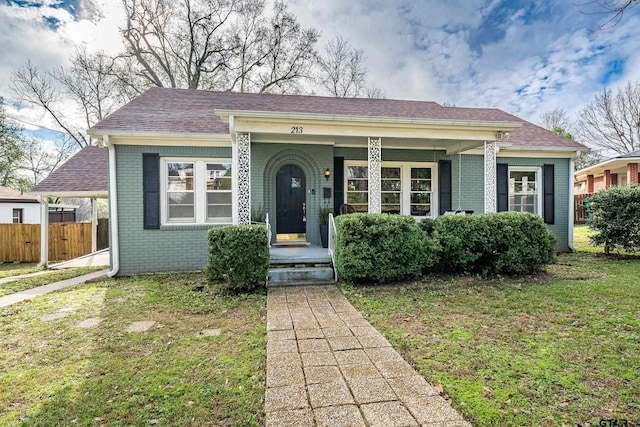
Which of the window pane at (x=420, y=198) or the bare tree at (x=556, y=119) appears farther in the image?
the bare tree at (x=556, y=119)

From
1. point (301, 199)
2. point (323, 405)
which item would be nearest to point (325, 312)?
point (323, 405)

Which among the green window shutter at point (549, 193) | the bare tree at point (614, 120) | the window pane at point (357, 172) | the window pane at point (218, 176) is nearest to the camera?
the window pane at point (218, 176)

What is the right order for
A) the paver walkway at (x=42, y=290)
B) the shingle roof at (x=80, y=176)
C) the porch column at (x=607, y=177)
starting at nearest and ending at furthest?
the paver walkway at (x=42, y=290) < the shingle roof at (x=80, y=176) < the porch column at (x=607, y=177)

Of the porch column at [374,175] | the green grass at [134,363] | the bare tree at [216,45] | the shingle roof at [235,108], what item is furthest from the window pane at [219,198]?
the bare tree at [216,45]

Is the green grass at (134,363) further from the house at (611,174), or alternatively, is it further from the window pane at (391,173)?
the house at (611,174)

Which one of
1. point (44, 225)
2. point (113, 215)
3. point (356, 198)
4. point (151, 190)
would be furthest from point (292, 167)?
point (44, 225)

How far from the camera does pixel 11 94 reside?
1752 cm

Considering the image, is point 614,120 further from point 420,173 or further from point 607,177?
point 420,173

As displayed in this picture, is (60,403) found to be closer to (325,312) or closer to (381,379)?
(381,379)

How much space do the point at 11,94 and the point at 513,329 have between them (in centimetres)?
2484

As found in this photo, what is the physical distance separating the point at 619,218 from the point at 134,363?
445 inches

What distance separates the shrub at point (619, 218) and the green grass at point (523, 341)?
2636 mm

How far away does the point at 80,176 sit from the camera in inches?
386

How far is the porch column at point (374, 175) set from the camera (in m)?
7.13
